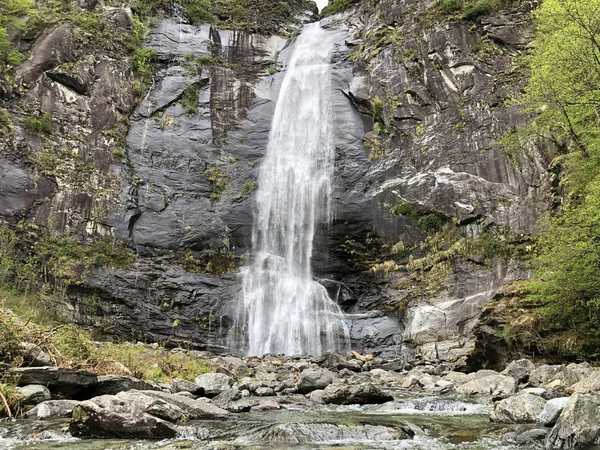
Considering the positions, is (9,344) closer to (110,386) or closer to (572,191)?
(110,386)

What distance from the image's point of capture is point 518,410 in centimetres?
576

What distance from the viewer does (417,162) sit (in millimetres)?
21812

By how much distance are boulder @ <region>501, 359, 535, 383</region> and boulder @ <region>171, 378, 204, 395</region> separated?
6447 mm

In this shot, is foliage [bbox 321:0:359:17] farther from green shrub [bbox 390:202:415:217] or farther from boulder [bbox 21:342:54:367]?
boulder [bbox 21:342:54:367]

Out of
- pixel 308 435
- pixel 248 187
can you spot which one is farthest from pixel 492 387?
pixel 248 187

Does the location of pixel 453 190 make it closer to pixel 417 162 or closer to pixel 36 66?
pixel 417 162

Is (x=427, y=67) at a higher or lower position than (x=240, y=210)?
higher

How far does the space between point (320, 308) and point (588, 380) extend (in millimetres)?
13772

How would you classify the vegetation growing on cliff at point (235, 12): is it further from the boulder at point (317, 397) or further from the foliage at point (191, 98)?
the boulder at point (317, 397)

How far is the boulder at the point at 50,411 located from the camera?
5527 millimetres

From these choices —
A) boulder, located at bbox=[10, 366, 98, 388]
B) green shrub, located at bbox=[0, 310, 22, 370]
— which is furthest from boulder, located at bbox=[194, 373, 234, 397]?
green shrub, located at bbox=[0, 310, 22, 370]

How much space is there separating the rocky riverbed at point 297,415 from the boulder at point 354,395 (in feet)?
0.07

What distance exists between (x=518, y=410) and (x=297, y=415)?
9.92ft

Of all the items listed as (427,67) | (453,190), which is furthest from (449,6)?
(453,190)
